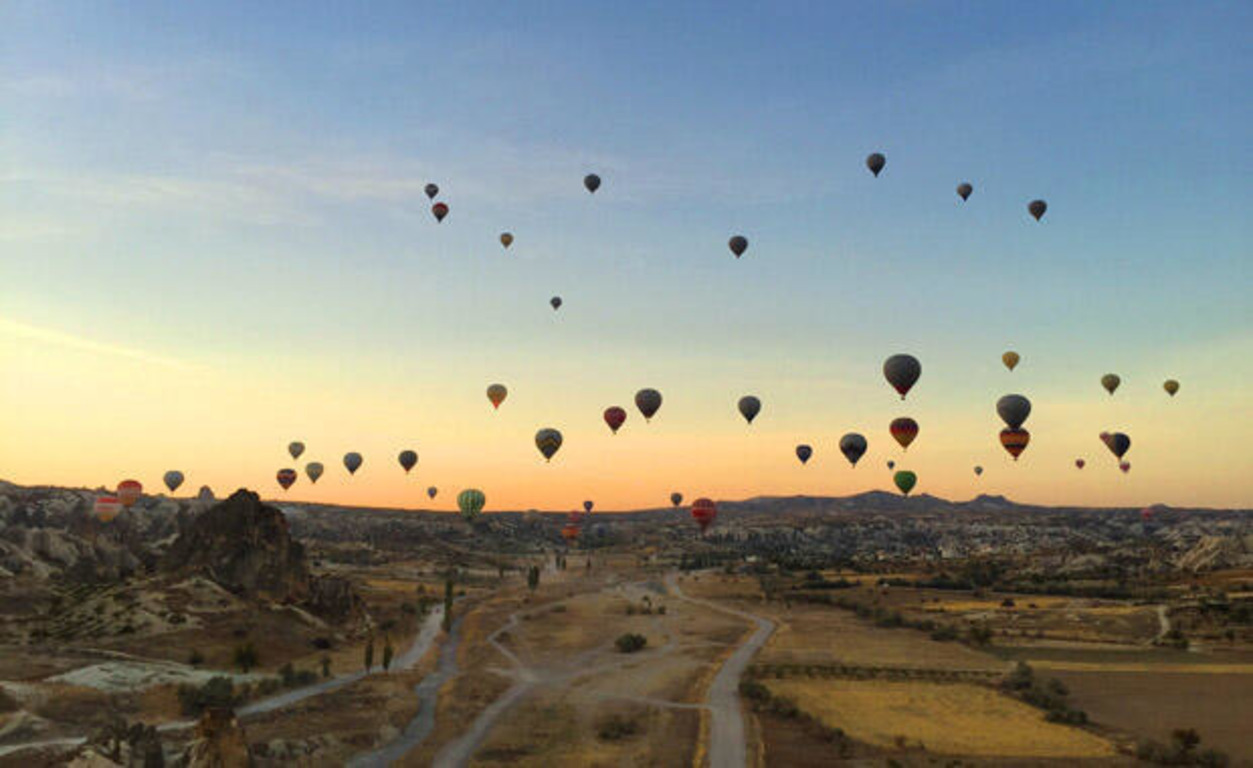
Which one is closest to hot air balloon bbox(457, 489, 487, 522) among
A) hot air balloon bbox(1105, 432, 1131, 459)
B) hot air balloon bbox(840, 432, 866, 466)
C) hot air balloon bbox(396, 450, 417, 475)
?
hot air balloon bbox(396, 450, 417, 475)

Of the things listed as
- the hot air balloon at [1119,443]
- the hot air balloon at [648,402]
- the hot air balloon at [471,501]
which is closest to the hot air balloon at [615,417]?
the hot air balloon at [648,402]

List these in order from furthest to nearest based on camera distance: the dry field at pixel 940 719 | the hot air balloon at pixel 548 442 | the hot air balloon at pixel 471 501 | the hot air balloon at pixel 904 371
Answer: the hot air balloon at pixel 471 501 < the hot air balloon at pixel 548 442 < the hot air balloon at pixel 904 371 < the dry field at pixel 940 719

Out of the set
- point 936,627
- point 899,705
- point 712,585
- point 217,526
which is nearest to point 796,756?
point 899,705

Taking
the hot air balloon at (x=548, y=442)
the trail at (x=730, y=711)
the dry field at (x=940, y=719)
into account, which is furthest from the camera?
the hot air balloon at (x=548, y=442)

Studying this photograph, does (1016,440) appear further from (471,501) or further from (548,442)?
(471,501)

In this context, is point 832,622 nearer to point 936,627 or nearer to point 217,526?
point 936,627

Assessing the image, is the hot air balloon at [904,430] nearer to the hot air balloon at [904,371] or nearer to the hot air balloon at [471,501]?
the hot air balloon at [904,371]
